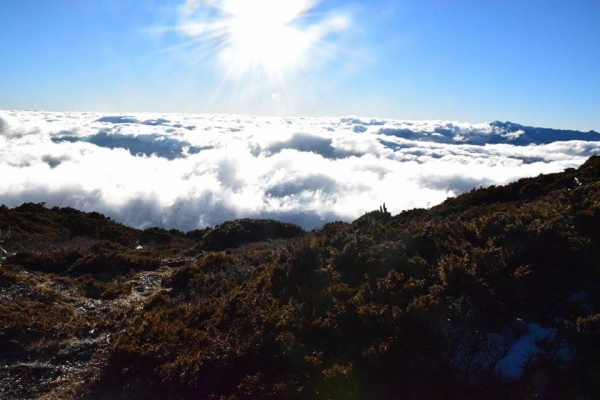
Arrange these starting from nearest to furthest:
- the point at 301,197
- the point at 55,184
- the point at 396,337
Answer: the point at 396,337, the point at 55,184, the point at 301,197

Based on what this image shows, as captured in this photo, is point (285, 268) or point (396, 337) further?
point (285, 268)

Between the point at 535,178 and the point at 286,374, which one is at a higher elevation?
the point at 535,178

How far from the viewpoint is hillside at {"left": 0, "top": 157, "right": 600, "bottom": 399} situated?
5.62 meters

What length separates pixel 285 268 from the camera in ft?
33.5

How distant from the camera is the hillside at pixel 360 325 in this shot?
221 inches

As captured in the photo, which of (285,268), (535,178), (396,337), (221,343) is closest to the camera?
(396,337)

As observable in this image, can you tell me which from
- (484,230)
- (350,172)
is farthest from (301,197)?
(484,230)

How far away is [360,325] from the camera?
6.82 meters

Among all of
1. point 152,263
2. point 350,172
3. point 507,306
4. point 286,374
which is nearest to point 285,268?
point 286,374

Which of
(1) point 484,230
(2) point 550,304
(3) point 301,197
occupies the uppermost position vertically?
(1) point 484,230

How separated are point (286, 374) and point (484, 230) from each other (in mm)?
5106

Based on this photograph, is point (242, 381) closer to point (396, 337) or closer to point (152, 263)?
point (396, 337)

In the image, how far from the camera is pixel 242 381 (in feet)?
20.5

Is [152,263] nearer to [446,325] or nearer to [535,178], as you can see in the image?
[446,325]
